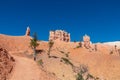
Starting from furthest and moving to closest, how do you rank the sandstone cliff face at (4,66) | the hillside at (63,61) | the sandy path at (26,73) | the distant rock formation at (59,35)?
the distant rock formation at (59,35) → the hillside at (63,61) → the sandy path at (26,73) → the sandstone cliff face at (4,66)

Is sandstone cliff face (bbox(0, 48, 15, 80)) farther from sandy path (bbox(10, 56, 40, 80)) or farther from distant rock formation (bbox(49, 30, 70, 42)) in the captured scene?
distant rock formation (bbox(49, 30, 70, 42))

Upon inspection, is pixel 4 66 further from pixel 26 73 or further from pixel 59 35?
pixel 59 35

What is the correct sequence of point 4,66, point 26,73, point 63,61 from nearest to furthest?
point 4,66, point 26,73, point 63,61

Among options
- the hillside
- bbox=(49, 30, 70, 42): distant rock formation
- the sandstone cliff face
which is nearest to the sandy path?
the hillside

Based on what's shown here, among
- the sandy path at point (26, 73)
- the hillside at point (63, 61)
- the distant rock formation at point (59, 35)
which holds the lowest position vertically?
the sandy path at point (26, 73)

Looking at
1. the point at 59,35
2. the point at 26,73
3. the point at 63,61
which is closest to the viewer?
the point at 26,73

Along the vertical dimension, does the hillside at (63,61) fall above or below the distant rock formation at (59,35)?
below

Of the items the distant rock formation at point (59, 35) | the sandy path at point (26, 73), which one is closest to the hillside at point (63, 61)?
the sandy path at point (26, 73)

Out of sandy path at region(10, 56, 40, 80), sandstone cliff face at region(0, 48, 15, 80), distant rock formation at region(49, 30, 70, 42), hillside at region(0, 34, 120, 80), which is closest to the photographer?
sandstone cliff face at region(0, 48, 15, 80)

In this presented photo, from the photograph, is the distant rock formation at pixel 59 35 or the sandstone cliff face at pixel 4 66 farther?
the distant rock formation at pixel 59 35

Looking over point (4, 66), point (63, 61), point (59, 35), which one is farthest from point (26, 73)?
point (59, 35)

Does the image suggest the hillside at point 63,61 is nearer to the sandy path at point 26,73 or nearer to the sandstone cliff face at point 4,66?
the sandy path at point 26,73

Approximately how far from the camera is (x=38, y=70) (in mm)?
42688

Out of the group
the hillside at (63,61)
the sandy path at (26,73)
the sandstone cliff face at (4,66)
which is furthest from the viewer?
the hillside at (63,61)
